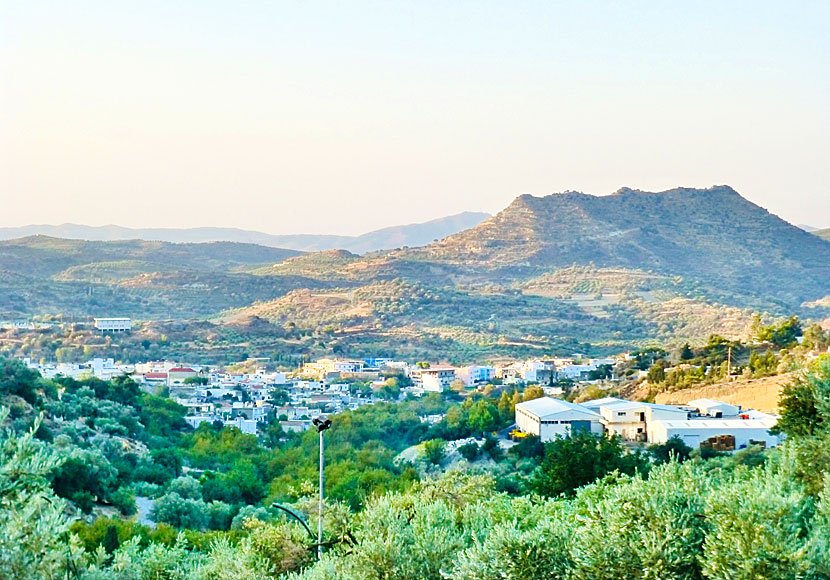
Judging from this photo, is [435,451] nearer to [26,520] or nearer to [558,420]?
[558,420]

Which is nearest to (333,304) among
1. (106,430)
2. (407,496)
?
(106,430)

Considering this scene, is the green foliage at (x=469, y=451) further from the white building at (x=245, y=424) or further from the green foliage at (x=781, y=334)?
the green foliage at (x=781, y=334)

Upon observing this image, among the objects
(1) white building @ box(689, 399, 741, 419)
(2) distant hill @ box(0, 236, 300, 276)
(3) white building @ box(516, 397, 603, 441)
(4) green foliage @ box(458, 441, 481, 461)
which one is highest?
(2) distant hill @ box(0, 236, 300, 276)

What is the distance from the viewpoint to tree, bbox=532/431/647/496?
19.3 metres

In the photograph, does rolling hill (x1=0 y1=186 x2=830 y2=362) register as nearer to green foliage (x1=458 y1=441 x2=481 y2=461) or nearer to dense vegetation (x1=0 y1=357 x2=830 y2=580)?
green foliage (x1=458 y1=441 x2=481 y2=461)

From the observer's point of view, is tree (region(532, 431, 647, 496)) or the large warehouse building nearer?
tree (region(532, 431, 647, 496))

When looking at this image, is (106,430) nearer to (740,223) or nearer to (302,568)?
(302,568)

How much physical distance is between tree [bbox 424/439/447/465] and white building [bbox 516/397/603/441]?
2.23 meters

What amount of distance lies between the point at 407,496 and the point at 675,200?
307ft

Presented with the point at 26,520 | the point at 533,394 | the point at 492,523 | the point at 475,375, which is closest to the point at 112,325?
the point at 475,375

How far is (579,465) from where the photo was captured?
1966 centimetres

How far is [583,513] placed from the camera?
10.2 m

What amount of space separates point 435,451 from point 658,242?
70318 millimetres

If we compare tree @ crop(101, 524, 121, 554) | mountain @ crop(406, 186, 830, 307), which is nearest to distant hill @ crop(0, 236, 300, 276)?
mountain @ crop(406, 186, 830, 307)
